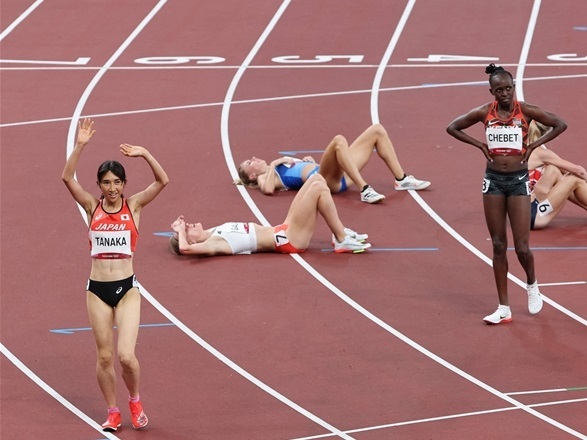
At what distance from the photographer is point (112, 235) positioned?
9172 millimetres

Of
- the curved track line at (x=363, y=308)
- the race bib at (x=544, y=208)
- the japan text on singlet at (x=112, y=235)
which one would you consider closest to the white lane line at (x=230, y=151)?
the curved track line at (x=363, y=308)

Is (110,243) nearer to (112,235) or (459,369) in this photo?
(112,235)

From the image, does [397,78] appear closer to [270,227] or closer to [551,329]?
[270,227]

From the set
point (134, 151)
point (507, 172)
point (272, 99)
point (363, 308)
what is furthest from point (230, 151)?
point (134, 151)

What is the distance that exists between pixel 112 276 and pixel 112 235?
0.93ft

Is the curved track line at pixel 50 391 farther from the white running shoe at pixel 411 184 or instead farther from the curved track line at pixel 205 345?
the white running shoe at pixel 411 184

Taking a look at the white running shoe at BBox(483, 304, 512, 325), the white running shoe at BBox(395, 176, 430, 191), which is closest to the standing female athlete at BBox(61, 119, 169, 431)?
the white running shoe at BBox(483, 304, 512, 325)

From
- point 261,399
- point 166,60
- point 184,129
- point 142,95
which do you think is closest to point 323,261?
point 261,399

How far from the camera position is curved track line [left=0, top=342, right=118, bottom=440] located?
30.5 ft

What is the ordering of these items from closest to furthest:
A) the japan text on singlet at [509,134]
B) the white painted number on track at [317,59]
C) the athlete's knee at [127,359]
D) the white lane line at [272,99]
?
1. the athlete's knee at [127,359]
2. the japan text on singlet at [509,134]
3. the white lane line at [272,99]
4. the white painted number on track at [317,59]

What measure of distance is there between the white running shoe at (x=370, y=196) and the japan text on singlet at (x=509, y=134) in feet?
9.22

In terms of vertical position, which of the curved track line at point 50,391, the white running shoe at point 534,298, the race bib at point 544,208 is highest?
the race bib at point 544,208

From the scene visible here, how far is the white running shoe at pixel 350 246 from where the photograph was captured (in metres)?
12.3

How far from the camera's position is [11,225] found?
43.3 ft
